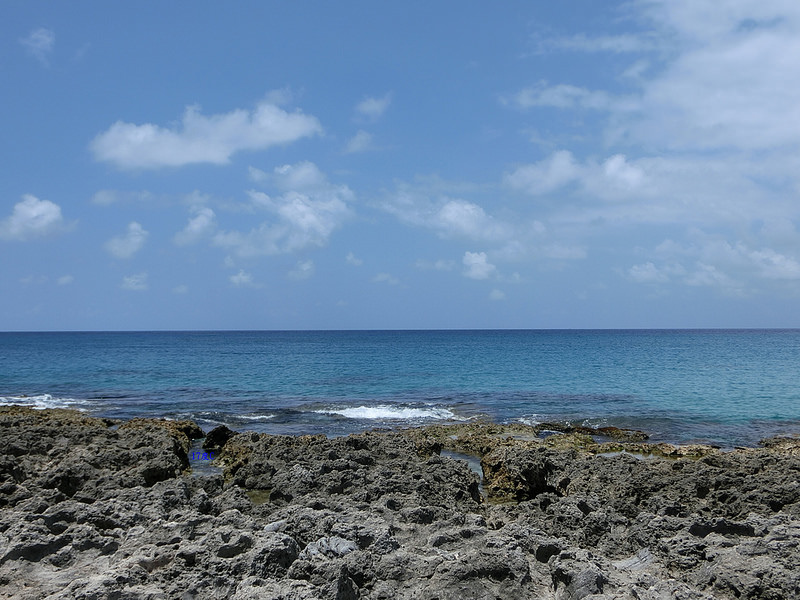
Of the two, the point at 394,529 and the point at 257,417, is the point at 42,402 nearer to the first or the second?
the point at 257,417

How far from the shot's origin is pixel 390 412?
3284 cm

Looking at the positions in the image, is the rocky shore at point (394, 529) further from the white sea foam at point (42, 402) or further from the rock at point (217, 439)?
the white sea foam at point (42, 402)

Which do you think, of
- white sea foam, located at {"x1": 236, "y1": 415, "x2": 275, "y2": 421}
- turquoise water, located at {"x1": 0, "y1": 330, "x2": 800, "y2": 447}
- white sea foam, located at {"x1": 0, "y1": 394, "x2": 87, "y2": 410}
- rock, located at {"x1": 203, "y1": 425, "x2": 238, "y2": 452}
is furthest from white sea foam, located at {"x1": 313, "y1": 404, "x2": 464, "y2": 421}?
white sea foam, located at {"x1": 0, "y1": 394, "x2": 87, "y2": 410}

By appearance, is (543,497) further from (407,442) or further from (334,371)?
(334,371)

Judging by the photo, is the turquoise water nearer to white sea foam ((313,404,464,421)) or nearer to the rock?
white sea foam ((313,404,464,421))

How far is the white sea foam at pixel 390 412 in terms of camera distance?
31.2 meters

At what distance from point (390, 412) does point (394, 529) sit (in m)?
24.3

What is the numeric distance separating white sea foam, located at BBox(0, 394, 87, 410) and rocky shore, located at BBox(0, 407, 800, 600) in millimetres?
23846

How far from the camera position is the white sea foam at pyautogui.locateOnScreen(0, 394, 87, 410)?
116 ft

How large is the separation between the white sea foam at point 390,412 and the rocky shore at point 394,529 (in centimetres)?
1663

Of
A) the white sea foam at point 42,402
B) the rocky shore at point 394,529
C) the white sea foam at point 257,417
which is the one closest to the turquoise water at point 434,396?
the white sea foam at point 257,417

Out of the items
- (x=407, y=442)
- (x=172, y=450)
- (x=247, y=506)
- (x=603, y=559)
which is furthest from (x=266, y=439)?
(x=603, y=559)

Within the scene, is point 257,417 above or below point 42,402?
above

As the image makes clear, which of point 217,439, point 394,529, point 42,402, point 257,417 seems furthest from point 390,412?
point 394,529
